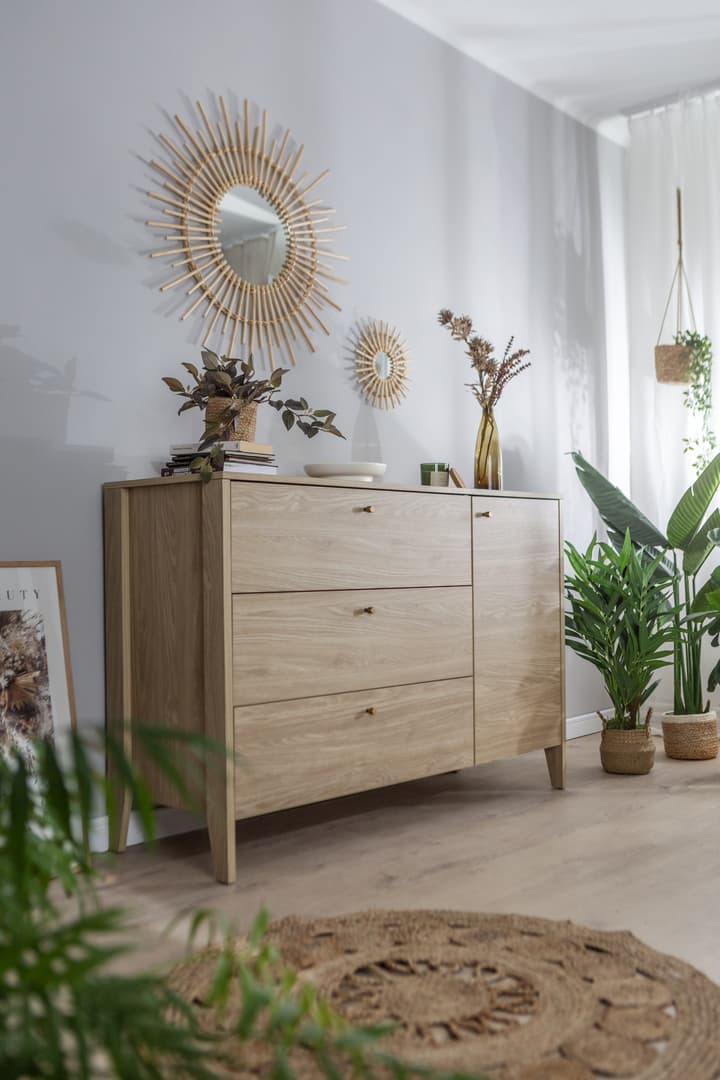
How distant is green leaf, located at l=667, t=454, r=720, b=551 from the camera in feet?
12.9

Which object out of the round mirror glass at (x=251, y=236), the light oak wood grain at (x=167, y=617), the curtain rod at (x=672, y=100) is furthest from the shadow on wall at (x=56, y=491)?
the curtain rod at (x=672, y=100)

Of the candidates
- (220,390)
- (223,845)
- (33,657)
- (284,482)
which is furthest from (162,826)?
(220,390)

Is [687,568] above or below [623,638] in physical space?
above

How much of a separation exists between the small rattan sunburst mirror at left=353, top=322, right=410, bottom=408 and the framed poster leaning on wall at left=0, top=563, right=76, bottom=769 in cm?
132

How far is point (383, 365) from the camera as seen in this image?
3506 millimetres

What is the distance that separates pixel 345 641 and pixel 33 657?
2.51 ft

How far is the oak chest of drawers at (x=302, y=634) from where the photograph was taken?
7.81 feet

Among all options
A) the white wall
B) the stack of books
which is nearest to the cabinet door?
the white wall

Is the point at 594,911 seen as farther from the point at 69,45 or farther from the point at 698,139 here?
the point at 698,139

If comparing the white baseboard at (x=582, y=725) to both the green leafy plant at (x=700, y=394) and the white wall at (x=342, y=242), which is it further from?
the green leafy plant at (x=700, y=394)

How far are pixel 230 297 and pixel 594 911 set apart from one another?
6.29ft

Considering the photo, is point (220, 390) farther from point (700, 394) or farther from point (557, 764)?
point (700, 394)

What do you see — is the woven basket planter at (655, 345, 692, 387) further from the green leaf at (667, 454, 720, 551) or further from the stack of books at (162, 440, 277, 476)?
the stack of books at (162, 440, 277, 476)

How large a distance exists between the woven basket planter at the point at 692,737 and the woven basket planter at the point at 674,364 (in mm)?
1432
